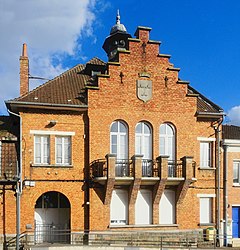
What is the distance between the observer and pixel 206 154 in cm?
2608

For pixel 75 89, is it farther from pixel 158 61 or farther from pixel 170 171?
pixel 170 171

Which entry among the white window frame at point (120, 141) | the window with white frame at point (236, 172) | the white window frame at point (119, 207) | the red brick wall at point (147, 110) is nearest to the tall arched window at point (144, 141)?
the red brick wall at point (147, 110)

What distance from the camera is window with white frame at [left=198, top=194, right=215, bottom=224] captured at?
84.2ft

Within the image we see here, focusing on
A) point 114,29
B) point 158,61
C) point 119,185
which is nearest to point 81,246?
point 119,185

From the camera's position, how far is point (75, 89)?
2514cm

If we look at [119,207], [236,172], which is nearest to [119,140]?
[119,207]

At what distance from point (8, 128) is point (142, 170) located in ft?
27.4

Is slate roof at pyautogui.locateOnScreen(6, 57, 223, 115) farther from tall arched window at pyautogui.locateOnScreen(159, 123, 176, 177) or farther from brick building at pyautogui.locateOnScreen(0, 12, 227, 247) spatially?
tall arched window at pyautogui.locateOnScreen(159, 123, 176, 177)

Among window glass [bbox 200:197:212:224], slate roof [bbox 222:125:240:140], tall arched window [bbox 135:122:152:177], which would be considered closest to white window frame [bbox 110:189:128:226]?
tall arched window [bbox 135:122:152:177]

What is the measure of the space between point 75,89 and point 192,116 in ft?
25.0

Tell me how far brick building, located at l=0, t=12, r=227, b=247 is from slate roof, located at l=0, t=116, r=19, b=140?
927 millimetres

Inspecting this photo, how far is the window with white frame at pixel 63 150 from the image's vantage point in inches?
917

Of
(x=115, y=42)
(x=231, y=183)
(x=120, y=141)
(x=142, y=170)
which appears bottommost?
(x=231, y=183)

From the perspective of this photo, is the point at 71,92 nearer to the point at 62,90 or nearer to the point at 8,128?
the point at 62,90
